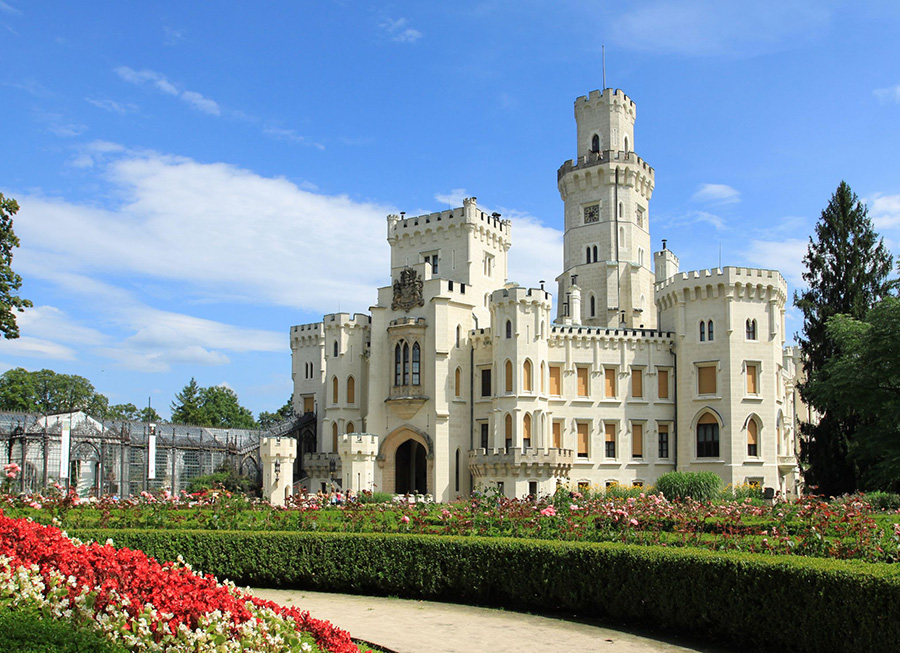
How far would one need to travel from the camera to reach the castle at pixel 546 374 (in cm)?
4625

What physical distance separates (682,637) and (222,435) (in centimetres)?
4647

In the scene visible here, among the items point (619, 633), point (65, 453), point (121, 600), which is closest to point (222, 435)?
point (65, 453)

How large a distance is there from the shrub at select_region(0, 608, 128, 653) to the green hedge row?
31.4 ft

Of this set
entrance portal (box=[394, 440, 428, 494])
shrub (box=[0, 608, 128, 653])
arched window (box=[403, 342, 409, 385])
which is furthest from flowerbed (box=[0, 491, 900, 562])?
entrance portal (box=[394, 440, 428, 494])

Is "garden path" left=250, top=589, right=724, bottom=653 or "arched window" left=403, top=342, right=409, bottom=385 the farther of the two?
"arched window" left=403, top=342, right=409, bottom=385

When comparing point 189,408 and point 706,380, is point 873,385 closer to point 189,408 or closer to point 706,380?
point 706,380

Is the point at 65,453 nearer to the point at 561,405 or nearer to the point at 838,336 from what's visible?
the point at 561,405

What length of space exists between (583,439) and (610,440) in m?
1.56

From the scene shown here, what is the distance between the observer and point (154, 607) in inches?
302

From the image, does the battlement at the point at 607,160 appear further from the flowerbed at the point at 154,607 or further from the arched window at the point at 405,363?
the flowerbed at the point at 154,607

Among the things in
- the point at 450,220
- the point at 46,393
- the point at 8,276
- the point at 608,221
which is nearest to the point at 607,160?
the point at 608,221

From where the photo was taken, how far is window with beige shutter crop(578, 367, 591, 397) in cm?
4903

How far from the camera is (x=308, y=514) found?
20938 millimetres

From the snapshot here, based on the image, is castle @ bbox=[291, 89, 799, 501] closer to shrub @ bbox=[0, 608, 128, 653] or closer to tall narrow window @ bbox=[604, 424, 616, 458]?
tall narrow window @ bbox=[604, 424, 616, 458]
